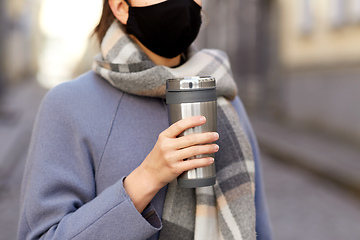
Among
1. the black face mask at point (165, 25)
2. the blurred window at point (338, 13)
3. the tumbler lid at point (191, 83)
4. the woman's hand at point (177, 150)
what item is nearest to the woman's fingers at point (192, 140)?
the woman's hand at point (177, 150)

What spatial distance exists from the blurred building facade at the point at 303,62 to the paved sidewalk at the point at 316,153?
624mm

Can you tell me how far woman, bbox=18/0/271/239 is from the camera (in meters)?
1.14

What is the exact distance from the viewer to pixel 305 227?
4.21m

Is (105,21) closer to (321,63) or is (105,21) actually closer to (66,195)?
(66,195)

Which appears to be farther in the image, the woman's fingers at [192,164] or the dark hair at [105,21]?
the dark hair at [105,21]

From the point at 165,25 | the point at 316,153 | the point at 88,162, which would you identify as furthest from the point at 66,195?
the point at 316,153

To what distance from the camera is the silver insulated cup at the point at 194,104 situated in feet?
3.35

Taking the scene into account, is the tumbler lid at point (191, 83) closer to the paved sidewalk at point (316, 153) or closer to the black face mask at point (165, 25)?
the black face mask at point (165, 25)

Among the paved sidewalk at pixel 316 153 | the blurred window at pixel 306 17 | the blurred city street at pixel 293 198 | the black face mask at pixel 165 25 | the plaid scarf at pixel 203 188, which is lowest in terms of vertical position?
the paved sidewalk at pixel 316 153

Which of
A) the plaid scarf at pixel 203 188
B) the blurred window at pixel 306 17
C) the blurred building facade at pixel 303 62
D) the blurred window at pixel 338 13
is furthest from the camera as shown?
the blurred window at pixel 306 17

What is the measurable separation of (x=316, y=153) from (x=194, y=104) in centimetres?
688

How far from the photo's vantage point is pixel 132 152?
4.27 feet

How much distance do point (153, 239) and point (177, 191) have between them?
18 centimetres

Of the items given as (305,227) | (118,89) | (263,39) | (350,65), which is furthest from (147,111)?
(263,39)
